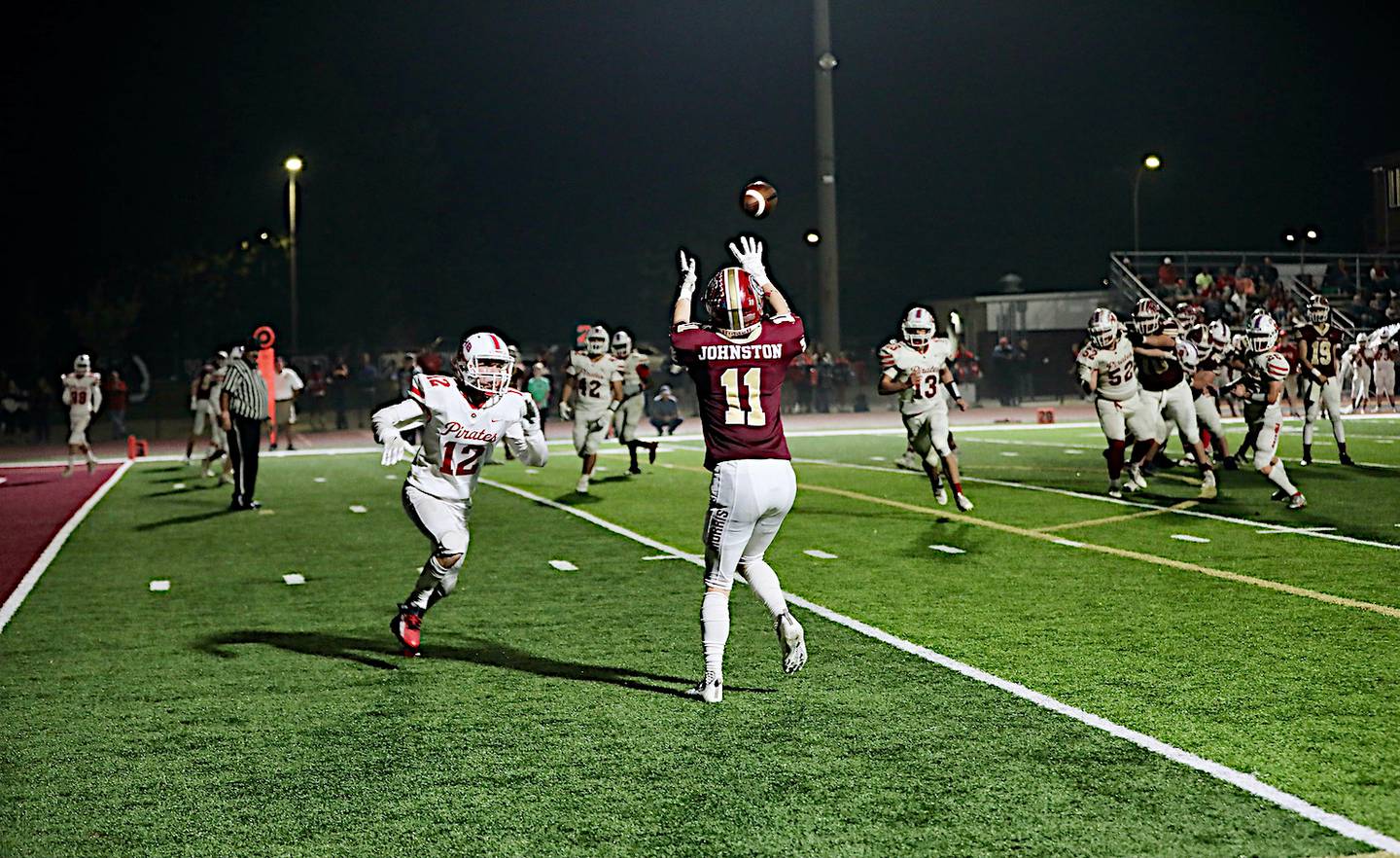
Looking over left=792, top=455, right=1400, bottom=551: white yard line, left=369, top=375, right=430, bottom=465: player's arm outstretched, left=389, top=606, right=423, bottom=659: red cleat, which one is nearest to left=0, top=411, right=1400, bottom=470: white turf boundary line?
left=792, top=455, right=1400, bottom=551: white yard line

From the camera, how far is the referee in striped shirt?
1641 centimetres

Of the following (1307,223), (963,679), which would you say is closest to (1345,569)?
(963,679)

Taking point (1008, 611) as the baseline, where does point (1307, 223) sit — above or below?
above

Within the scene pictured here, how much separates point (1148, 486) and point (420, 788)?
12.6m

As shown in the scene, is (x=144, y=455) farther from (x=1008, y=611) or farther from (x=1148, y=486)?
(x=1008, y=611)

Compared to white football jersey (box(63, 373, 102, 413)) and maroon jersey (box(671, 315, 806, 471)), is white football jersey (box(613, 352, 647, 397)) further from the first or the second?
maroon jersey (box(671, 315, 806, 471))

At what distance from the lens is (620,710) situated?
6.99 m

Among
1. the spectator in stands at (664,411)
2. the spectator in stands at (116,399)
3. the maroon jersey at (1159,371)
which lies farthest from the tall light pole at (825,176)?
the maroon jersey at (1159,371)

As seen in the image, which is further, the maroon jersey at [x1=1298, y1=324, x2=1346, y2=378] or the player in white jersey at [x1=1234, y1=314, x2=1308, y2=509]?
the maroon jersey at [x1=1298, y1=324, x2=1346, y2=378]

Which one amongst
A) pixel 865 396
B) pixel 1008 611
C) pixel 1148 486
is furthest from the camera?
pixel 865 396

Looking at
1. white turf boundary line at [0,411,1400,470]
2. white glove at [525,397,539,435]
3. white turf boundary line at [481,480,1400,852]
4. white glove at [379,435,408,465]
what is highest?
white glove at [525,397,539,435]

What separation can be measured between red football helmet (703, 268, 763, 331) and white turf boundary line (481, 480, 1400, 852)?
2.12m

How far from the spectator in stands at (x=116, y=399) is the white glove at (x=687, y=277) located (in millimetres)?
30169

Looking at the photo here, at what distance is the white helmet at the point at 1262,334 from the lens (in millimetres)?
14805
